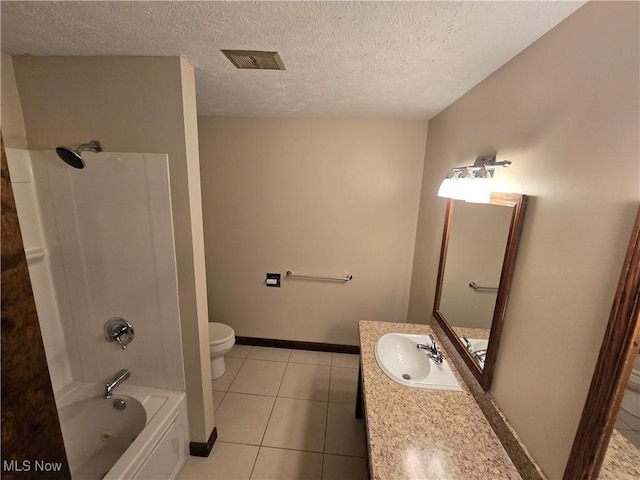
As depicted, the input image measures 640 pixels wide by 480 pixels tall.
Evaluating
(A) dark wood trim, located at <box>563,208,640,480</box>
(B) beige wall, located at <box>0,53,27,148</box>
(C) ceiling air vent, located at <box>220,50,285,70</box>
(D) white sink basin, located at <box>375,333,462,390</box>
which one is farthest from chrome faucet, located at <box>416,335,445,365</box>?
(B) beige wall, located at <box>0,53,27,148</box>

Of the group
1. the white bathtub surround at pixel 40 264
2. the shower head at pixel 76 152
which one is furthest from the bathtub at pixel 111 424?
the shower head at pixel 76 152

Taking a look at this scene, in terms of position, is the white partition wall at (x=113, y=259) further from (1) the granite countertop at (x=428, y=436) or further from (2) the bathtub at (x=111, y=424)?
(1) the granite countertop at (x=428, y=436)

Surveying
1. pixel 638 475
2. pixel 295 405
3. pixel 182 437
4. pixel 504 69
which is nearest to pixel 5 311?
pixel 638 475

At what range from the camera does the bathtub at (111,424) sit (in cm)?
155

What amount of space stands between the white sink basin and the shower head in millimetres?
1855

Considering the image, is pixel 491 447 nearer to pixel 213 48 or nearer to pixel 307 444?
pixel 307 444

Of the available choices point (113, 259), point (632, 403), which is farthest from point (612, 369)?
point (113, 259)

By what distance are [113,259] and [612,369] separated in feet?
6.90

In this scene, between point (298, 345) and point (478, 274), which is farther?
point (298, 345)

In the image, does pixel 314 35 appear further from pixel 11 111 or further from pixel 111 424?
pixel 111 424

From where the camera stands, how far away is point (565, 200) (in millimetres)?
850

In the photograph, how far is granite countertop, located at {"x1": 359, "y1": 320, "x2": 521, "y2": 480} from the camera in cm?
95

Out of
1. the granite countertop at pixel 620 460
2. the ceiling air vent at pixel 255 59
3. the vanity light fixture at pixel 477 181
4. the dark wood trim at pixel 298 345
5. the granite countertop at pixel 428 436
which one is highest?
the ceiling air vent at pixel 255 59

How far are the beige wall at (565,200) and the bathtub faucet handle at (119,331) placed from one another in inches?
78.3
